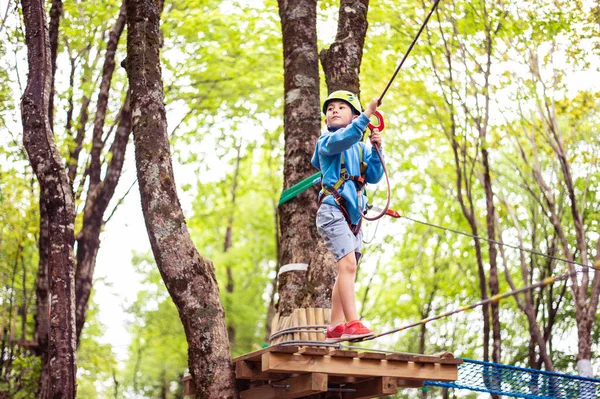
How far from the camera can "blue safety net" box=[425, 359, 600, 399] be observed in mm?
5773

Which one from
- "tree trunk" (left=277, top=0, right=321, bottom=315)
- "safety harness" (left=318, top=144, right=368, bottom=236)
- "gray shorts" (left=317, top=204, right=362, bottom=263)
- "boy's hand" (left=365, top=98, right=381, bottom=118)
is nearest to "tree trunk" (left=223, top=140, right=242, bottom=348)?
"tree trunk" (left=277, top=0, right=321, bottom=315)

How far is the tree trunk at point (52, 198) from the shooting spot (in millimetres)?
6312

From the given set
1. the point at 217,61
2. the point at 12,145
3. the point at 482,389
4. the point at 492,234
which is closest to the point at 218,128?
the point at 217,61

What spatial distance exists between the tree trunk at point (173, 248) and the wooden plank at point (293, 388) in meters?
0.25

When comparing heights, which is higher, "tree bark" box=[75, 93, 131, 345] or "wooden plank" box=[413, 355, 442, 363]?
"tree bark" box=[75, 93, 131, 345]

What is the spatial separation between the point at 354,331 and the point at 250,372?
0.83 m

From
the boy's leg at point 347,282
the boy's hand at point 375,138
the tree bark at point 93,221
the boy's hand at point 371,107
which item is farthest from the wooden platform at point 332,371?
the tree bark at point 93,221

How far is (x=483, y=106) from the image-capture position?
12539mm

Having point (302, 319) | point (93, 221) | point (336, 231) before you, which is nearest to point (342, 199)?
point (336, 231)

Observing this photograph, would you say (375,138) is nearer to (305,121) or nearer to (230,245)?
(305,121)

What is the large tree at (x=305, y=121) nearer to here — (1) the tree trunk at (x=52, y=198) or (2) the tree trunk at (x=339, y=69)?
(2) the tree trunk at (x=339, y=69)

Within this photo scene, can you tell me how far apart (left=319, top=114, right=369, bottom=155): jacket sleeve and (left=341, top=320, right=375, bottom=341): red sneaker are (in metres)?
1.04

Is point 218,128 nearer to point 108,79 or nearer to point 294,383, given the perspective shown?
point 108,79

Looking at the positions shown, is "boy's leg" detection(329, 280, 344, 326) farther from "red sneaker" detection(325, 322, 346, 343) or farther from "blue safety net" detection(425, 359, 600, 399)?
"blue safety net" detection(425, 359, 600, 399)
